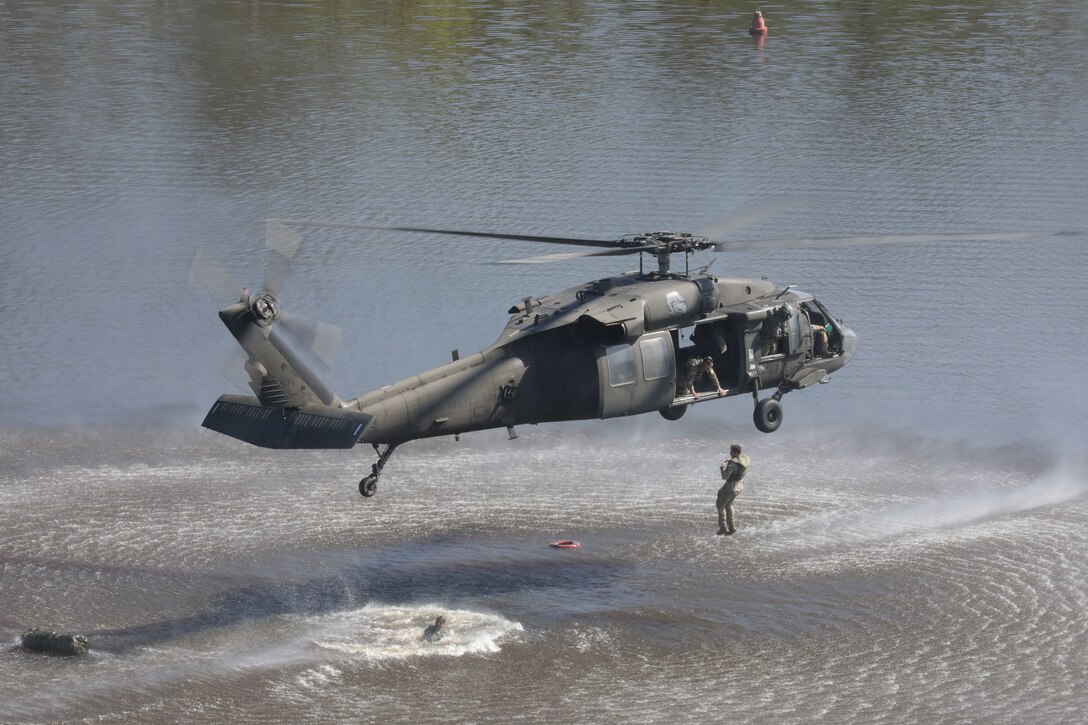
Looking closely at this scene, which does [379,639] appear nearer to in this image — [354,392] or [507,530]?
[507,530]

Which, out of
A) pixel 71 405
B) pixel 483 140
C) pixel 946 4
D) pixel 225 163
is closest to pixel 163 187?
pixel 225 163

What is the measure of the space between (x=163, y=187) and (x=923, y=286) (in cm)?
2801

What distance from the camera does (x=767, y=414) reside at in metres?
31.5

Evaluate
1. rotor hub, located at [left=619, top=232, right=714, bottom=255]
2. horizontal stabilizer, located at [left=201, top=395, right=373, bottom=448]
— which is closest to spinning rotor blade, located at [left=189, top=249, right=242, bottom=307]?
horizontal stabilizer, located at [left=201, top=395, right=373, bottom=448]

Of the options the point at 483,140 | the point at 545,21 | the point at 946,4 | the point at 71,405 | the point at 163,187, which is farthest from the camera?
the point at 946,4

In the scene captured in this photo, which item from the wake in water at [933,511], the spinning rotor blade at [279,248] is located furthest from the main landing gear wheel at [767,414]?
the spinning rotor blade at [279,248]

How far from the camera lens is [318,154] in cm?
6241

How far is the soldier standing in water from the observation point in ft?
100

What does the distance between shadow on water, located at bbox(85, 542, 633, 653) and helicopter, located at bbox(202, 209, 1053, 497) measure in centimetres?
372

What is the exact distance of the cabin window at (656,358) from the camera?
96.4ft

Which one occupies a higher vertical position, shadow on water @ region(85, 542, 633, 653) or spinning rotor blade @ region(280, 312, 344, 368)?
spinning rotor blade @ region(280, 312, 344, 368)

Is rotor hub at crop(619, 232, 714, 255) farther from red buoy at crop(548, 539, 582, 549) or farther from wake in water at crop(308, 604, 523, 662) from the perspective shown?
wake in water at crop(308, 604, 523, 662)

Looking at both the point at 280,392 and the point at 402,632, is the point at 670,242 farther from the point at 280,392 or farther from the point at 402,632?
the point at 402,632

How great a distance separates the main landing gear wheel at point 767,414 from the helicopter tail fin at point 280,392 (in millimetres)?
8966
